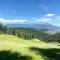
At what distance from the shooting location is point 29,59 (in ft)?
61.3

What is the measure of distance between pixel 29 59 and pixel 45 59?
6.85ft

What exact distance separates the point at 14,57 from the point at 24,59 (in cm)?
109

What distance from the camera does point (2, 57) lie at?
61.8 ft

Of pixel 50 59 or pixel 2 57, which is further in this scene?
pixel 50 59

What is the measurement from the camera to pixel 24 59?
742 inches

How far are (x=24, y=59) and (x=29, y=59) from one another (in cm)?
48

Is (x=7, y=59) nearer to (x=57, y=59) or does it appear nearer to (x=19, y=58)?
(x=19, y=58)

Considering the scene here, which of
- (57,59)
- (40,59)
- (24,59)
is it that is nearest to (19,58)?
(24,59)

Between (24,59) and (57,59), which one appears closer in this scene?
(24,59)

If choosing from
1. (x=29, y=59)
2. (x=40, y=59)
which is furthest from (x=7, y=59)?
(x=40, y=59)

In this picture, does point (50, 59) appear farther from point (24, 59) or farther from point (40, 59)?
point (24, 59)

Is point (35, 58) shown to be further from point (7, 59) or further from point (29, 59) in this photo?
point (7, 59)

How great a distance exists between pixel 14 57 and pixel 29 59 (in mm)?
1568

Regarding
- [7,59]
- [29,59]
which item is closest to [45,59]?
[29,59]
